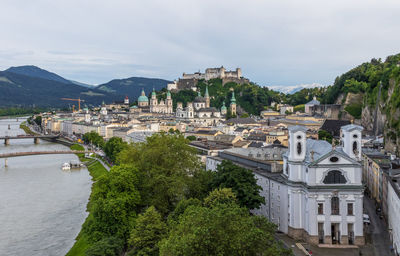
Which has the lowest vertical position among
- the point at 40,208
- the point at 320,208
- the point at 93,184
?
the point at 40,208

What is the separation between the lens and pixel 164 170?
26125mm

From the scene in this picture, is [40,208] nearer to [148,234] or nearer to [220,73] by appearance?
[148,234]

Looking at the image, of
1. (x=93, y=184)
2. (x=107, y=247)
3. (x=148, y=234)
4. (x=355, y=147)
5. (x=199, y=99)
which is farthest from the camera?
(x=199, y=99)

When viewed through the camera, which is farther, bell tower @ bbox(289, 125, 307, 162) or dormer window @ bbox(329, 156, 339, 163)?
bell tower @ bbox(289, 125, 307, 162)

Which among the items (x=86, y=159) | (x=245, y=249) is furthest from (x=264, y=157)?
(x=86, y=159)

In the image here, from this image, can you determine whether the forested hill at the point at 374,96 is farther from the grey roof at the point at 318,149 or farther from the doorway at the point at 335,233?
the doorway at the point at 335,233

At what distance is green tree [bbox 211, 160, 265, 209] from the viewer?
22.5 metres

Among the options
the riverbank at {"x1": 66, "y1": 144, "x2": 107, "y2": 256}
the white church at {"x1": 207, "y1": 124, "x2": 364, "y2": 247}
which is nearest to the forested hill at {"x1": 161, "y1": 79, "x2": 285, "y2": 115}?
the riverbank at {"x1": 66, "y1": 144, "x2": 107, "y2": 256}

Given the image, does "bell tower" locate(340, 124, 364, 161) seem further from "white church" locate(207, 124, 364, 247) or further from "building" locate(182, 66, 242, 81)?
"building" locate(182, 66, 242, 81)

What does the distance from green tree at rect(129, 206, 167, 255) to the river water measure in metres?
6.99

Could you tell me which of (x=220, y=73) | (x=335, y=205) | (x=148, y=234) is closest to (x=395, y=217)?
(x=335, y=205)

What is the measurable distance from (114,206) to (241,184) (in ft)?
22.7

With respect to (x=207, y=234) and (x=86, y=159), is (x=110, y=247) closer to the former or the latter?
(x=207, y=234)

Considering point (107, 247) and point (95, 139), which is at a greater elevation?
point (95, 139)
